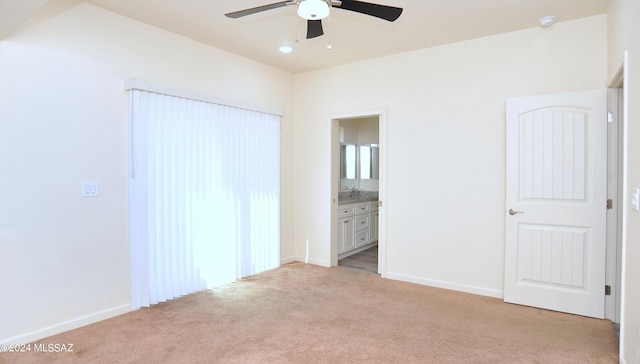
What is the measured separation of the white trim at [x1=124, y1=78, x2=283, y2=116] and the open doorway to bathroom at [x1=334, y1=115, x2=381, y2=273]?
1.16 m

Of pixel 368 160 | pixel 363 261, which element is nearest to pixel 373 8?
pixel 363 261

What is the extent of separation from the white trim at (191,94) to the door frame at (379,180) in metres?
0.88

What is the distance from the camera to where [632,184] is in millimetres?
2191

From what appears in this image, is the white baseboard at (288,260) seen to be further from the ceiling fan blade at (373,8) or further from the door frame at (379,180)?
the ceiling fan blade at (373,8)

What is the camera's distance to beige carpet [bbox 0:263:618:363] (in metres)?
2.53

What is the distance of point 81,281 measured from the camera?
10.0 ft

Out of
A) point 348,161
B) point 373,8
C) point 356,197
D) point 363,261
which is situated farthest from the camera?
point 348,161

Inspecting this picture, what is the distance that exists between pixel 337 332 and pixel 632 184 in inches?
89.8

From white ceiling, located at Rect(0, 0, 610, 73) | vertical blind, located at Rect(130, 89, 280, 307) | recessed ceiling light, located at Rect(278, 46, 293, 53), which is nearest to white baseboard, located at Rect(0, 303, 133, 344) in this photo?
vertical blind, located at Rect(130, 89, 280, 307)

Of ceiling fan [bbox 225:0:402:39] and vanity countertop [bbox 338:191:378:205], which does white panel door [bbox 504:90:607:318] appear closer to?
ceiling fan [bbox 225:0:402:39]

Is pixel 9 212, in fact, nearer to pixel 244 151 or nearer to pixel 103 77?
pixel 103 77

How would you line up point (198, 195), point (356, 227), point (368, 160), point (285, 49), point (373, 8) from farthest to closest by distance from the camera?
point (368, 160) → point (356, 227) → point (285, 49) → point (198, 195) → point (373, 8)

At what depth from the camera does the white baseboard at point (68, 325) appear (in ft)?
8.89

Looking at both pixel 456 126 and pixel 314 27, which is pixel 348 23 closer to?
pixel 314 27
